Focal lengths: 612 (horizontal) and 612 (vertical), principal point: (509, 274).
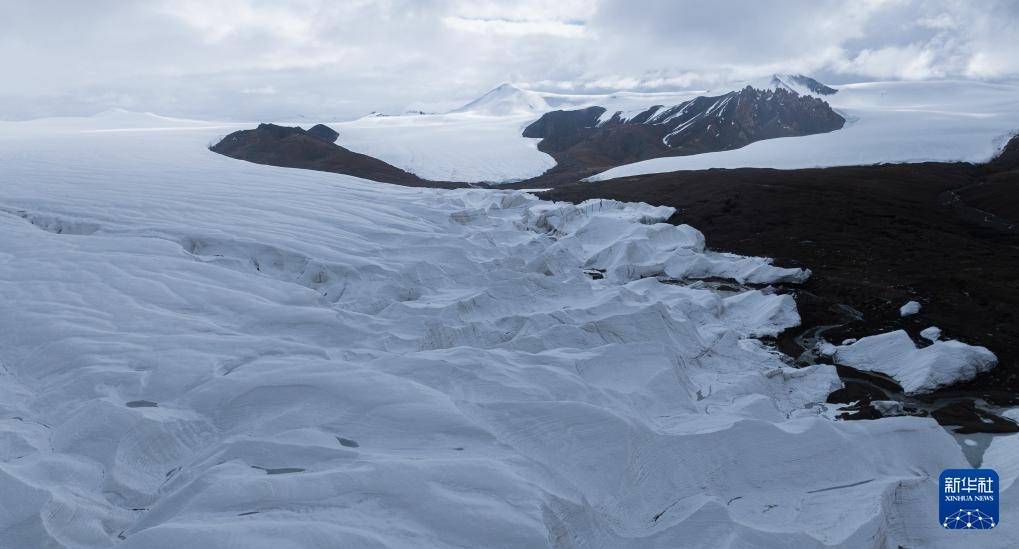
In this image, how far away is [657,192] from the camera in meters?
33.5

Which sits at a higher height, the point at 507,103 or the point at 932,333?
the point at 507,103

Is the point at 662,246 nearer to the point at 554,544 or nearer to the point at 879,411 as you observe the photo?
the point at 879,411

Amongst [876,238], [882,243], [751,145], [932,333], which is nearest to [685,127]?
[751,145]

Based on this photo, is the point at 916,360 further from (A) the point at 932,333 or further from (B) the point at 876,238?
(B) the point at 876,238

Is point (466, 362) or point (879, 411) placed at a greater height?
point (466, 362)

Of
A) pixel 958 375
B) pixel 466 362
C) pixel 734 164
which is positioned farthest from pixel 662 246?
pixel 734 164

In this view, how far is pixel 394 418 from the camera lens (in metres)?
6.68

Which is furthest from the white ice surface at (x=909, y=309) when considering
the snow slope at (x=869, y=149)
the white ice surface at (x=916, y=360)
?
the snow slope at (x=869, y=149)

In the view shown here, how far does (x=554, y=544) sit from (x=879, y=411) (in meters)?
7.11

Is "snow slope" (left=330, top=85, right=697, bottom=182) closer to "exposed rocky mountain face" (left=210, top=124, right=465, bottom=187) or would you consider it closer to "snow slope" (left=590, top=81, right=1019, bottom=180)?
"exposed rocky mountain face" (left=210, top=124, right=465, bottom=187)

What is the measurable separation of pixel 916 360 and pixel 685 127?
8181 cm

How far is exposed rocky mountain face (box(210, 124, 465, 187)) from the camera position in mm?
49062

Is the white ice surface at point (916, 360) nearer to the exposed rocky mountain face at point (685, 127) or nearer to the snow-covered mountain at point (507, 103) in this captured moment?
the exposed rocky mountain face at point (685, 127)

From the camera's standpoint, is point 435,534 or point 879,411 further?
point 879,411
